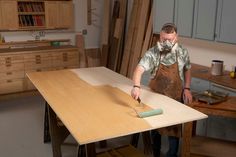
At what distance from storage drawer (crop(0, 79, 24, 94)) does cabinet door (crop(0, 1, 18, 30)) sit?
3.01 feet

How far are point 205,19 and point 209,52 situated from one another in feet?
1.76

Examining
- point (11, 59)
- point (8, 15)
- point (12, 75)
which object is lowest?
point (12, 75)

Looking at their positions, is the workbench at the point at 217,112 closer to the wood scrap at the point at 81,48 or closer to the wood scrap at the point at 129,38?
the wood scrap at the point at 129,38

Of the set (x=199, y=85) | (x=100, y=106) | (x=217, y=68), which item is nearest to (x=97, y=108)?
(x=100, y=106)

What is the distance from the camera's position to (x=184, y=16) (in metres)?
3.73

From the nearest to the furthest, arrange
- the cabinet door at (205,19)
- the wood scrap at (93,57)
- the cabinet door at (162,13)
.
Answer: the cabinet door at (205,19)
the cabinet door at (162,13)
the wood scrap at (93,57)

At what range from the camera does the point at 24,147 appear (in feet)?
10.8

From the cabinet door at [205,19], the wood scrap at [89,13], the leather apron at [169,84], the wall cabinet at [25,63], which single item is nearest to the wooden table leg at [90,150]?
the leather apron at [169,84]

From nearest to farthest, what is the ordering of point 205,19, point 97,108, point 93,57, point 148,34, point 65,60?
point 97,108 < point 205,19 < point 148,34 < point 65,60 < point 93,57

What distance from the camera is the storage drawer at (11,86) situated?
15.3 ft

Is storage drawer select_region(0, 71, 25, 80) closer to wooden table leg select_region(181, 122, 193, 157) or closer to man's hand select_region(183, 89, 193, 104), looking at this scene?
man's hand select_region(183, 89, 193, 104)

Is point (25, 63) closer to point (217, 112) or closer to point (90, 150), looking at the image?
point (90, 150)

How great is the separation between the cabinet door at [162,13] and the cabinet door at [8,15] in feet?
7.84

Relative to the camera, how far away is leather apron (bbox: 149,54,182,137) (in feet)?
8.34
